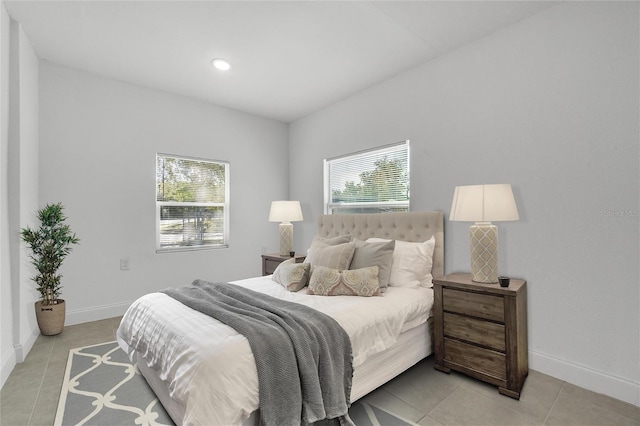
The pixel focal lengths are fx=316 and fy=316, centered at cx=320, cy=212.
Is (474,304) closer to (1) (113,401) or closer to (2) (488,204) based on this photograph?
(2) (488,204)

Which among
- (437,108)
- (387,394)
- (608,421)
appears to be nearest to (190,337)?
(387,394)

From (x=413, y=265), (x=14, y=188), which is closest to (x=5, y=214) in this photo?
(x=14, y=188)

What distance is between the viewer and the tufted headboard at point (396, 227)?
2934mm

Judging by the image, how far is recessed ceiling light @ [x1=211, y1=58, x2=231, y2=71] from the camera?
313cm

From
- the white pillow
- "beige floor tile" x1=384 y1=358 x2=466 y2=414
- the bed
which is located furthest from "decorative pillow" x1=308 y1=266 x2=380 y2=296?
"beige floor tile" x1=384 y1=358 x2=466 y2=414

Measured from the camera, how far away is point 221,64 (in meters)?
3.21

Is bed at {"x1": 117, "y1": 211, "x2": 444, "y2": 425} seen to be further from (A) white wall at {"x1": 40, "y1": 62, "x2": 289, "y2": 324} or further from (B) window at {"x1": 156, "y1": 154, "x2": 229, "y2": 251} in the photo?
(B) window at {"x1": 156, "y1": 154, "x2": 229, "y2": 251}

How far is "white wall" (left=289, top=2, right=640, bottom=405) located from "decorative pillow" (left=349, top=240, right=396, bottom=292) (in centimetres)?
66

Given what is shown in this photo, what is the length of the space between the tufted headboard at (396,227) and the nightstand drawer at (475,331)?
60 cm

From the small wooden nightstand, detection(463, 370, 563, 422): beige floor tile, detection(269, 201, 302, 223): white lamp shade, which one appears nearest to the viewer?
detection(463, 370, 563, 422): beige floor tile

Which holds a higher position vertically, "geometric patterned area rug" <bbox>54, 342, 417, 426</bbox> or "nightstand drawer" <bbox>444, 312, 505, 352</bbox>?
"nightstand drawer" <bbox>444, 312, 505, 352</bbox>

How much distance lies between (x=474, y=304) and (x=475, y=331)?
188 millimetres

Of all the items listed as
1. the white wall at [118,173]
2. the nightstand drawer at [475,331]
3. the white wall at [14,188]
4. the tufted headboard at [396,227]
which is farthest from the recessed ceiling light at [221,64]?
the nightstand drawer at [475,331]

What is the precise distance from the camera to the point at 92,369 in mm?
2428
